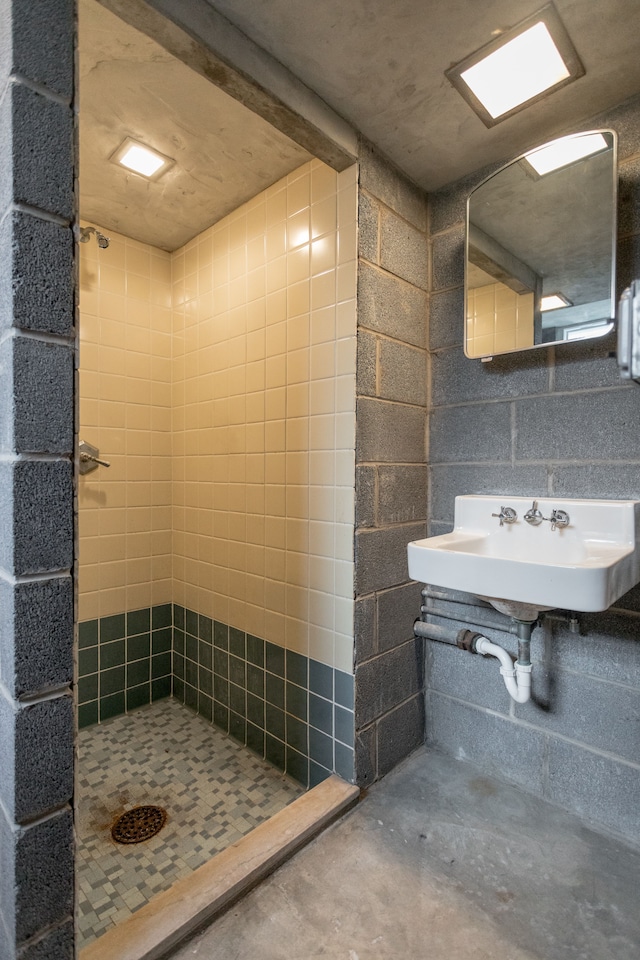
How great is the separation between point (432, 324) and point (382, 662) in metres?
1.30

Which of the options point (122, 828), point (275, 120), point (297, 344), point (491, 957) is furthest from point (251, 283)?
point (491, 957)

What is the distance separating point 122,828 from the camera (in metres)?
1.60

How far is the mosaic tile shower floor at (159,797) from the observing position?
1380 millimetres

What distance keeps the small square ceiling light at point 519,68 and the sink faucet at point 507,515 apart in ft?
4.07

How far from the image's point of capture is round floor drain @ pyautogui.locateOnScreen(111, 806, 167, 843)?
156 cm

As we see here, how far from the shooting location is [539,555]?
150 centimetres

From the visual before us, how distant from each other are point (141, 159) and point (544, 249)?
1.48 m

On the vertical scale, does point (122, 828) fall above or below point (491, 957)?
below

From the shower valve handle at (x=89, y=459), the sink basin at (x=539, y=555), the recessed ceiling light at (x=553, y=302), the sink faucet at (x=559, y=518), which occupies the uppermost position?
the recessed ceiling light at (x=553, y=302)

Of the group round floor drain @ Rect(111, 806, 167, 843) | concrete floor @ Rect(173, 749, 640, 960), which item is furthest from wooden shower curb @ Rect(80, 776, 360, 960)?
round floor drain @ Rect(111, 806, 167, 843)

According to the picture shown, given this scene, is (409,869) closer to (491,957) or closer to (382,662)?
(491,957)

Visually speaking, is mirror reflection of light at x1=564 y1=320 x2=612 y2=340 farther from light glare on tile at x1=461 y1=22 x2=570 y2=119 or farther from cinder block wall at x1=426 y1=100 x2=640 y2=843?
light glare on tile at x1=461 y1=22 x2=570 y2=119

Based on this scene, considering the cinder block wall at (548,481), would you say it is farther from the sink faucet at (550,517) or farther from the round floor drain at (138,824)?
the round floor drain at (138,824)

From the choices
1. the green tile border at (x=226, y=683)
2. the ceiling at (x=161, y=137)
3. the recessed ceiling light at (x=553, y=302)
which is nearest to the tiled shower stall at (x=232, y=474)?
the green tile border at (x=226, y=683)
